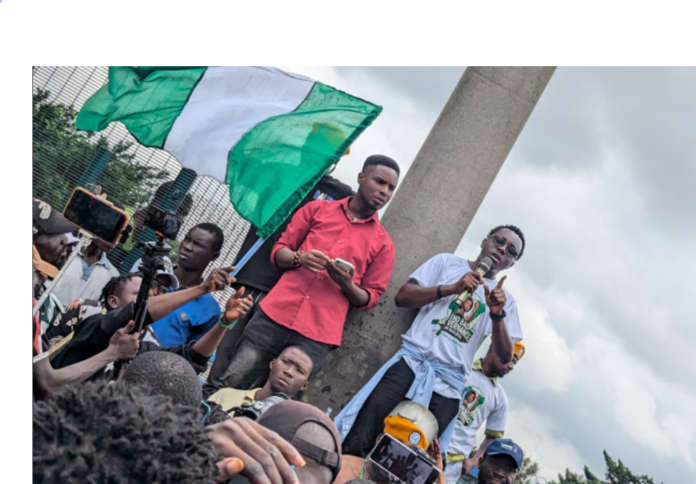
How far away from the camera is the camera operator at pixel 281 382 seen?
3963 mm

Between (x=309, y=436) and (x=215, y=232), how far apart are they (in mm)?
3040

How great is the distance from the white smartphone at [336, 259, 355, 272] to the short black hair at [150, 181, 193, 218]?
4.56 ft

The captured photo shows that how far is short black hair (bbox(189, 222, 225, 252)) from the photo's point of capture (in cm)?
491

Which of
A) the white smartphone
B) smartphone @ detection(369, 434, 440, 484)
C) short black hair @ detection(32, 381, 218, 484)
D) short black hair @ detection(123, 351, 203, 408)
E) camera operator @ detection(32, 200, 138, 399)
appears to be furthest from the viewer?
the white smartphone

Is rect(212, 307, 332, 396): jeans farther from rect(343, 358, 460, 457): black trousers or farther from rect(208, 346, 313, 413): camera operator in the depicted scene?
rect(343, 358, 460, 457): black trousers

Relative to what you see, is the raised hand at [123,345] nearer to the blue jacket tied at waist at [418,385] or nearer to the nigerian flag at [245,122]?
the nigerian flag at [245,122]

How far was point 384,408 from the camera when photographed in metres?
4.58

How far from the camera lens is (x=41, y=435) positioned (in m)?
1.31

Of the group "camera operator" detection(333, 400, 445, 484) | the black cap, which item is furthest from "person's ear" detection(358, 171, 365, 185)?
the black cap

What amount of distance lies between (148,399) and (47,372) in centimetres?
136

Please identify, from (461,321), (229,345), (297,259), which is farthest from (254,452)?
(461,321)

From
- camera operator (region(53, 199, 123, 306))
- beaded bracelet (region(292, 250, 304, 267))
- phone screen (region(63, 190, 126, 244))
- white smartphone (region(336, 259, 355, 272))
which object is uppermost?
white smartphone (region(336, 259, 355, 272))

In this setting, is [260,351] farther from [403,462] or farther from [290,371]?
[403,462]

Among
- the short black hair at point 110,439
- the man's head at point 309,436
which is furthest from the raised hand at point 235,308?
the short black hair at point 110,439
